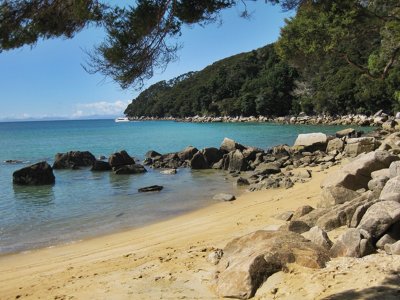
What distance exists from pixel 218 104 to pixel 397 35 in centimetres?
9692

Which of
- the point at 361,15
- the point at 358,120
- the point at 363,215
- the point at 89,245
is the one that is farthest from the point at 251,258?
the point at 358,120

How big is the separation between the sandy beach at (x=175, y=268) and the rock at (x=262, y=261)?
112 mm

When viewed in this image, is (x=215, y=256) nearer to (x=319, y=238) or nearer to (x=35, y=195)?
(x=319, y=238)

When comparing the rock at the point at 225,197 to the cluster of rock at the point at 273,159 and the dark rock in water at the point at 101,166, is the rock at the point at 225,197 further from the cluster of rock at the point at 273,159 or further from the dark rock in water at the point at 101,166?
the dark rock in water at the point at 101,166

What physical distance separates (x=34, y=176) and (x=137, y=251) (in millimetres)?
14324

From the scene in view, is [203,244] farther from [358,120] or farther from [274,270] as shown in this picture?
[358,120]

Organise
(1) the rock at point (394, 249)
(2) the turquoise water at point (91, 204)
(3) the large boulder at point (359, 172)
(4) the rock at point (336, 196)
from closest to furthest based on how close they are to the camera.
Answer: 1. (1) the rock at point (394, 249)
2. (4) the rock at point (336, 196)
3. (3) the large boulder at point (359, 172)
4. (2) the turquoise water at point (91, 204)

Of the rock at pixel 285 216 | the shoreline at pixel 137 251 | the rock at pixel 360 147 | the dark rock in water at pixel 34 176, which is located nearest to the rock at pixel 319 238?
the shoreline at pixel 137 251

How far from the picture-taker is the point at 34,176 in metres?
21.9

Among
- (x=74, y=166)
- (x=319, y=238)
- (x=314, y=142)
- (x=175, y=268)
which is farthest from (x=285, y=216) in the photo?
(x=74, y=166)

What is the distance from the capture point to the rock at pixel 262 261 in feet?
18.0

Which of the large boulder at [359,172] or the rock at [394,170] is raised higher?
the rock at [394,170]

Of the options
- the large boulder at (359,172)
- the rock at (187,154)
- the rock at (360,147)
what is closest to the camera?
the large boulder at (359,172)

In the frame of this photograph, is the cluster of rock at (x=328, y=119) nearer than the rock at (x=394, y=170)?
No
